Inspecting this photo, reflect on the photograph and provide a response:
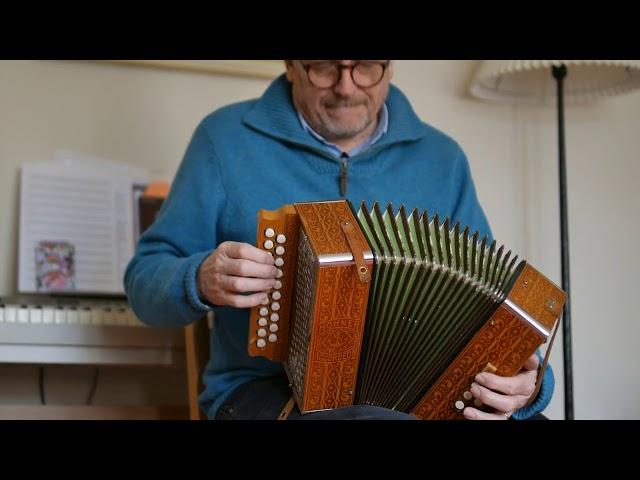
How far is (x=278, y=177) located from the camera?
1363 mm

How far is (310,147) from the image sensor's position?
1.37 metres

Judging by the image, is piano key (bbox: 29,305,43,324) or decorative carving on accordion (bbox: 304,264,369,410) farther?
piano key (bbox: 29,305,43,324)

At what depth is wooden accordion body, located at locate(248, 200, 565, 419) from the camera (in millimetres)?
999

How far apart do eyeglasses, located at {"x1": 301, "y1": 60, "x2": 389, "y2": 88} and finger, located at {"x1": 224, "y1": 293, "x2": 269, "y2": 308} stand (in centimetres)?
49

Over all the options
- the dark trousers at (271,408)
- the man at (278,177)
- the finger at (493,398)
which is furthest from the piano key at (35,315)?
the finger at (493,398)

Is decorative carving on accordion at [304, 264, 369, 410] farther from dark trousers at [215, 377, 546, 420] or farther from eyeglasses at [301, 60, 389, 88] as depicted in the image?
eyeglasses at [301, 60, 389, 88]

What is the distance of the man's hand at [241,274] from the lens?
1.03 metres

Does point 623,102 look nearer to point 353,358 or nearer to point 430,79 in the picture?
point 430,79

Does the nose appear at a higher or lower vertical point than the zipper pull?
higher

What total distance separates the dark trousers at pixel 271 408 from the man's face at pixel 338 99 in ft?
1.55

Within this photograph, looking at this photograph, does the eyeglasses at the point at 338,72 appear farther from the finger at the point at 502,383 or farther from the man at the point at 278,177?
the finger at the point at 502,383

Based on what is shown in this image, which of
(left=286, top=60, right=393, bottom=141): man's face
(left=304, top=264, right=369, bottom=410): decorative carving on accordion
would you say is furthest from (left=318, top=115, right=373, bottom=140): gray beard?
(left=304, top=264, right=369, bottom=410): decorative carving on accordion

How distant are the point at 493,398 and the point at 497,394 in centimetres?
Answer: 1

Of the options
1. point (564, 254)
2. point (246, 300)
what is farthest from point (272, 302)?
point (564, 254)
